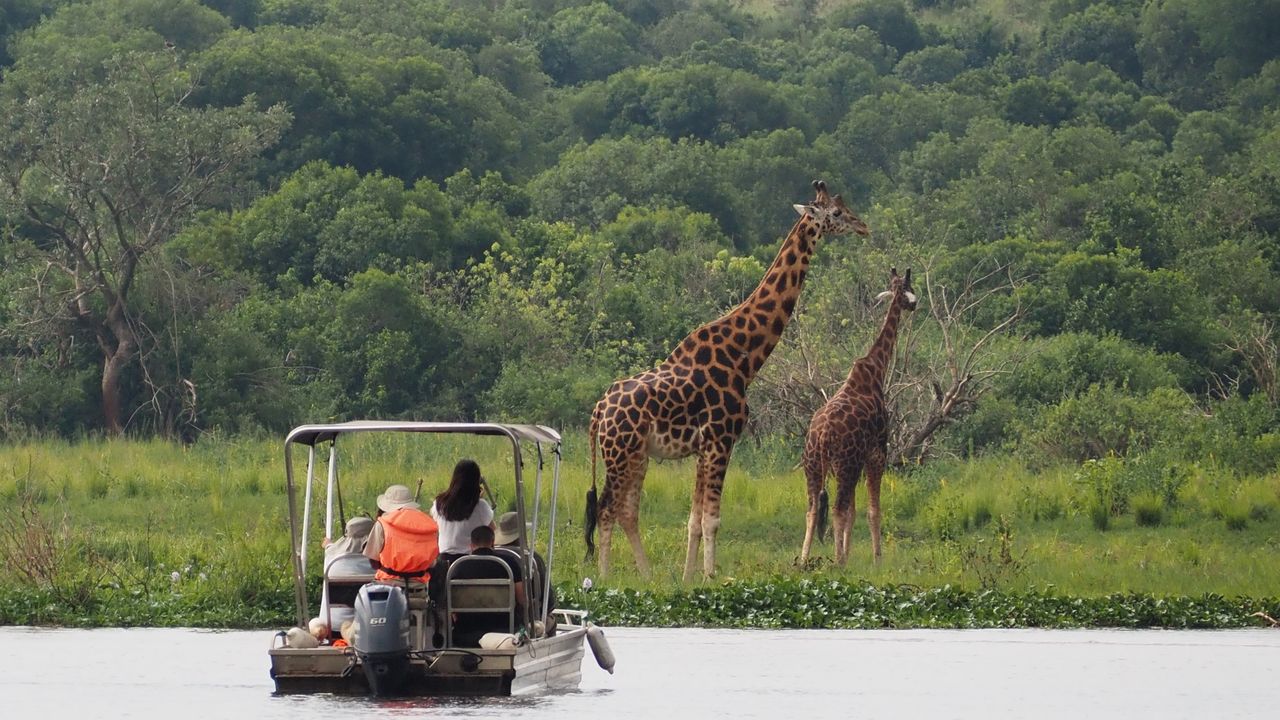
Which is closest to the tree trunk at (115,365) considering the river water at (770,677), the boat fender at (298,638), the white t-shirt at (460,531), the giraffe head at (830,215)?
the giraffe head at (830,215)

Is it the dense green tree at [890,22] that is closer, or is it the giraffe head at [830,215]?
the giraffe head at [830,215]

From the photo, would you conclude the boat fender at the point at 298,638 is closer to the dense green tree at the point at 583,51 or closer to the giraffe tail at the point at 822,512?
the giraffe tail at the point at 822,512

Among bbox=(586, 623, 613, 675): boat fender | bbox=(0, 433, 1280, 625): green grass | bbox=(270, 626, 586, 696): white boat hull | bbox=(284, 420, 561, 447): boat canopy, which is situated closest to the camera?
bbox=(270, 626, 586, 696): white boat hull

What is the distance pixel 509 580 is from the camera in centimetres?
1244

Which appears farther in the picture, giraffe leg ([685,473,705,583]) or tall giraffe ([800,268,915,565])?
tall giraffe ([800,268,915,565])

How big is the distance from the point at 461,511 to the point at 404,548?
56 cm

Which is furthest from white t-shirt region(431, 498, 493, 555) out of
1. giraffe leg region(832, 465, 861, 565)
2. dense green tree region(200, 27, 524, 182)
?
dense green tree region(200, 27, 524, 182)

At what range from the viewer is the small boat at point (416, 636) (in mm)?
A: 12031

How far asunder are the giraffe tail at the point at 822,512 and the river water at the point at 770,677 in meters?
3.73

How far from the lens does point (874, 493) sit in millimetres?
19875

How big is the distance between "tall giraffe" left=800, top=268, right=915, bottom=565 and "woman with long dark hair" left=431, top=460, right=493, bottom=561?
665cm

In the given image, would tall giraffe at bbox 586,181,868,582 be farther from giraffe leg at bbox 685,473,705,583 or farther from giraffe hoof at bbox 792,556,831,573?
giraffe hoof at bbox 792,556,831,573

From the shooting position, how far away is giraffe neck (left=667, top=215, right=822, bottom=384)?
19.2 m

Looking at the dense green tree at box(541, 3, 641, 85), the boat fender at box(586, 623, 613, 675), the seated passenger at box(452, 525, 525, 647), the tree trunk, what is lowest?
the tree trunk
